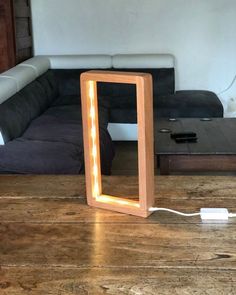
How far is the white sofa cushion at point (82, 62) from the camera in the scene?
5.00m

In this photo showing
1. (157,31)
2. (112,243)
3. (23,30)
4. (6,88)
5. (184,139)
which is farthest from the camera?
(157,31)

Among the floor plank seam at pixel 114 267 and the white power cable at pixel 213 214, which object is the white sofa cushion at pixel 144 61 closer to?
the white power cable at pixel 213 214

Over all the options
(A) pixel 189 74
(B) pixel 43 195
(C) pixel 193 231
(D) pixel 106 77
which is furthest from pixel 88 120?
(A) pixel 189 74

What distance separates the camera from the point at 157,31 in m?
5.12

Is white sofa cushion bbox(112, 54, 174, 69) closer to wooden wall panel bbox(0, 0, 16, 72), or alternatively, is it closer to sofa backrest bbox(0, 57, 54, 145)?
sofa backrest bbox(0, 57, 54, 145)

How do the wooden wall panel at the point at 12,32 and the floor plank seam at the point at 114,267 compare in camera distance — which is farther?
the wooden wall panel at the point at 12,32

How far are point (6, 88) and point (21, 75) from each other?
49 centimetres

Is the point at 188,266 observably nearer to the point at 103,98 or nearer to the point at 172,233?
the point at 172,233

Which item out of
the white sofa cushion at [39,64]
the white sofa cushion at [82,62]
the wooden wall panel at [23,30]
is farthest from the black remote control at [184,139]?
the wooden wall panel at [23,30]

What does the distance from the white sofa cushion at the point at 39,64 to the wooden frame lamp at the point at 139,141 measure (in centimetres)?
338

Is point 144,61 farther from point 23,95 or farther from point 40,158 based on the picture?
point 40,158

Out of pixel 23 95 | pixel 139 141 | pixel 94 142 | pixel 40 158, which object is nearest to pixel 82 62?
pixel 23 95

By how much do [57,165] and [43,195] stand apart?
140 centimetres

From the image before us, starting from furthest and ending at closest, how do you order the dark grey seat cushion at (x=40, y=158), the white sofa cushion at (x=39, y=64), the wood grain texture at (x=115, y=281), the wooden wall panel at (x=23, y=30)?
the wooden wall panel at (x=23, y=30), the white sofa cushion at (x=39, y=64), the dark grey seat cushion at (x=40, y=158), the wood grain texture at (x=115, y=281)
